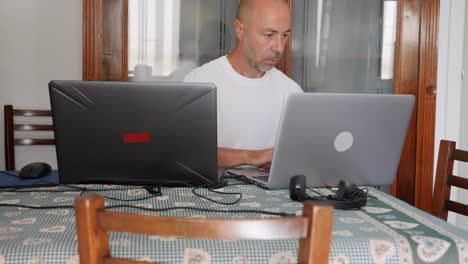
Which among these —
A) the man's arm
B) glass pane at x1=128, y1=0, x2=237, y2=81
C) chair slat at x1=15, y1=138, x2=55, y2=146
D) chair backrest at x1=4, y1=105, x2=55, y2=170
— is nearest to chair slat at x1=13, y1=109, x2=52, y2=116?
chair backrest at x1=4, y1=105, x2=55, y2=170

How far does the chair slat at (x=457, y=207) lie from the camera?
5.43ft

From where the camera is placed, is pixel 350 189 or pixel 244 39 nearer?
pixel 350 189

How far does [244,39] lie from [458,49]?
152cm

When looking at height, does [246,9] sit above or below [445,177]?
above

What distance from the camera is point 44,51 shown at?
2885mm

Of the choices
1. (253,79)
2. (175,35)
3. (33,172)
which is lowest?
(33,172)

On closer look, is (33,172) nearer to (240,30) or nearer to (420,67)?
(240,30)

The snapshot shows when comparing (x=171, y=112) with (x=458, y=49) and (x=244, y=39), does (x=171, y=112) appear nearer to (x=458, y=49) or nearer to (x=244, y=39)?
(x=244, y=39)

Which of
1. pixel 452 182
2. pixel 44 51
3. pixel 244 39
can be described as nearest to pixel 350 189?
pixel 452 182

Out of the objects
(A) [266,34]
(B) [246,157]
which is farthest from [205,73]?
(B) [246,157]

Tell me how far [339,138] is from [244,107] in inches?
38.8

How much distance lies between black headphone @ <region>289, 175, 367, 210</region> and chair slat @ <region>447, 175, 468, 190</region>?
552 millimetres

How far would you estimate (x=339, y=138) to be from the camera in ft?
4.34

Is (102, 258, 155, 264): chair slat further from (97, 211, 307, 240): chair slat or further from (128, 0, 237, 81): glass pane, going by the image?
(128, 0, 237, 81): glass pane
